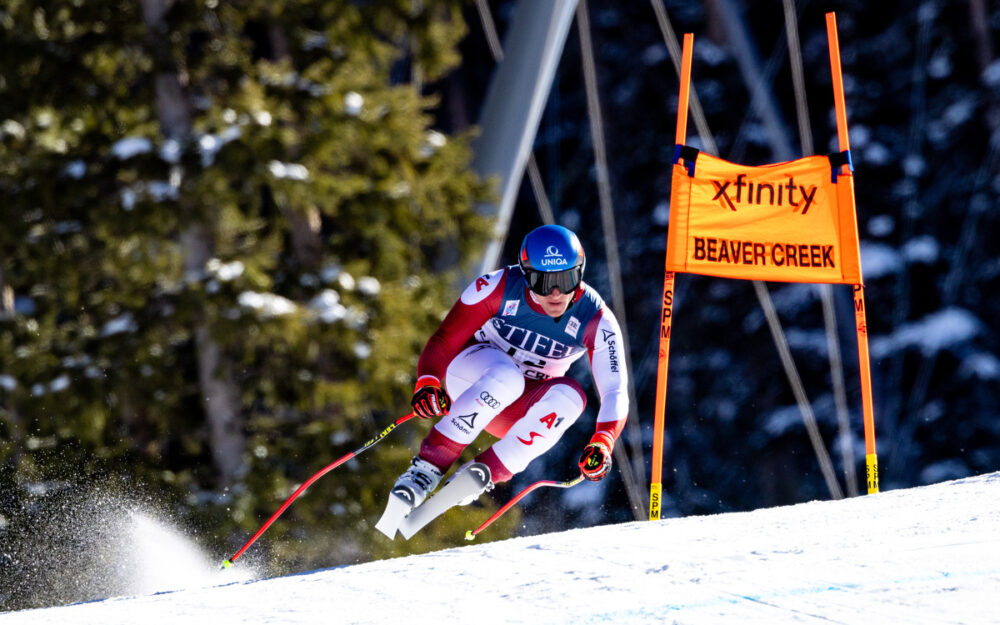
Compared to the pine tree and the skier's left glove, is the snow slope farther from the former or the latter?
the pine tree

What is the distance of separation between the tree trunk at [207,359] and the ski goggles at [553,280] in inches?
176

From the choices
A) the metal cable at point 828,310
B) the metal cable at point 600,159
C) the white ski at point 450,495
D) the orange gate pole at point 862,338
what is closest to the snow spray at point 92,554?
the white ski at point 450,495

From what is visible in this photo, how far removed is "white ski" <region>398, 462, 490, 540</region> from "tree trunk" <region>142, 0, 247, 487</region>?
419cm

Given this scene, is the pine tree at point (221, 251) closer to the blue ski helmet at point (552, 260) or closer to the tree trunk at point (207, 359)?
the tree trunk at point (207, 359)

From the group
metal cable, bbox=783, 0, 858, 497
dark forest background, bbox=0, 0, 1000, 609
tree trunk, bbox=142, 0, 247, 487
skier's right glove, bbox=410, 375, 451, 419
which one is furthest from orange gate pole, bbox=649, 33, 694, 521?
metal cable, bbox=783, 0, 858, 497

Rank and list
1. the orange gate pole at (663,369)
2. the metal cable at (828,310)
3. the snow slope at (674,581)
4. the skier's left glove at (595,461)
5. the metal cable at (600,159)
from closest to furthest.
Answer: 1. the snow slope at (674,581)
2. the skier's left glove at (595,461)
3. the orange gate pole at (663,369)
4. the metal cable at (828,310)
5. the metal cable at (600,159)

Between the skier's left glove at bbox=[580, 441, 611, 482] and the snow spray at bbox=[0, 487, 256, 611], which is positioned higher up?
the skier's left glove at bbox=[580, 441, 611, 482]

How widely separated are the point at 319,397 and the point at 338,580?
4.43 m

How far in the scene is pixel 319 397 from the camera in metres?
8.23

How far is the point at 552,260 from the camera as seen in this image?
14.9 ft

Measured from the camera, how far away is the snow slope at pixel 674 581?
9.93 feet

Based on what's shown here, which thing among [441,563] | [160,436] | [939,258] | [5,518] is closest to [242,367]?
[160,436]

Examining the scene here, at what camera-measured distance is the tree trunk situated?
861 centimetres

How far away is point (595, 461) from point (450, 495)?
62 cm
